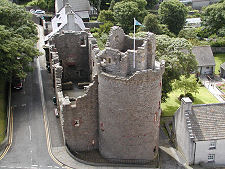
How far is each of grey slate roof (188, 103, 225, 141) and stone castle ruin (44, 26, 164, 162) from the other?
5918mm

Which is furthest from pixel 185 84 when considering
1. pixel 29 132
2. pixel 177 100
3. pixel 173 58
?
Answer: pixel 29 132

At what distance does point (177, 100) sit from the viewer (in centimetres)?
7331

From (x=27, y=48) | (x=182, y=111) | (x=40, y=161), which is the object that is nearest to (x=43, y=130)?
(x=40, y=161)

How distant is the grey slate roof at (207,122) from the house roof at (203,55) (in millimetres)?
39150

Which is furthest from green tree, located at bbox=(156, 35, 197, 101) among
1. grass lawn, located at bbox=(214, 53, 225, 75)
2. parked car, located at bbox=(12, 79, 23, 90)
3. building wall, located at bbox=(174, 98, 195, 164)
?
grass lawn, located at bbox=(214, 53, 225, 75)

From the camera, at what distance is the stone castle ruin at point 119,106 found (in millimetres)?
41781

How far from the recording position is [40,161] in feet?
146

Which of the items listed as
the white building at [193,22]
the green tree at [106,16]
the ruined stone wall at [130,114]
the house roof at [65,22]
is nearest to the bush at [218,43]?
the white building at [193,22]

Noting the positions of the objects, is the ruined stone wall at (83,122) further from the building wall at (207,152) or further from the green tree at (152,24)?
the green tree at (152,24)

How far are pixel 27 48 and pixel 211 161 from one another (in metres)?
33.0

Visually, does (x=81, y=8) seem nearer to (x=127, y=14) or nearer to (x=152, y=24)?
(x=127, y=14)

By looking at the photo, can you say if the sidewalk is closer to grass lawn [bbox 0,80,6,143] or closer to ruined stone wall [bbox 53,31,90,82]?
ruined stone wall [bbox 53,31,90,82]

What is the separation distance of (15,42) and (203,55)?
161ft

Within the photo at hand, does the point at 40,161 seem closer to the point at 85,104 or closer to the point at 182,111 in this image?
the point at 85,104
